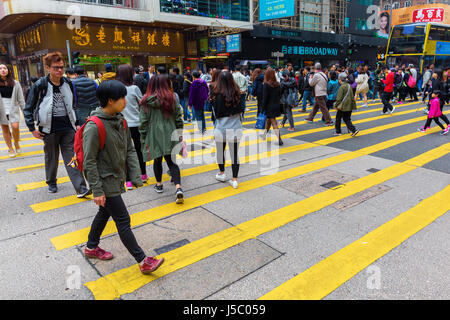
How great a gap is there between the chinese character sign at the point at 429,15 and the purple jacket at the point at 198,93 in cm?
5001

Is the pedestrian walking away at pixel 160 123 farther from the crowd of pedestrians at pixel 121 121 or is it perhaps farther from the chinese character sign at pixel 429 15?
the chinese character sign at pixel 429 15

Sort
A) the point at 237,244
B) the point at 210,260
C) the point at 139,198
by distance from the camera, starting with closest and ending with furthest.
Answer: the point at 210,260, the point at 237,244, the point at 139,198

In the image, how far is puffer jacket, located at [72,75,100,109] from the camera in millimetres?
5304

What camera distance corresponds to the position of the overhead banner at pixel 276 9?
22.5 metres

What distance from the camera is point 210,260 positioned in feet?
10.7

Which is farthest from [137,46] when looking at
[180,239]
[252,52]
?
[180,239]

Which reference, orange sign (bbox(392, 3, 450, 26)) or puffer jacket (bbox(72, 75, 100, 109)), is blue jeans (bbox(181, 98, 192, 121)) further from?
orange sign (bbox(392, 3, 450, 26))

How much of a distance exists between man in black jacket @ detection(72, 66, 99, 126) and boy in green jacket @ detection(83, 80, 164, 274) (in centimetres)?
274

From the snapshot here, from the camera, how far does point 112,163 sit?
2.86 m

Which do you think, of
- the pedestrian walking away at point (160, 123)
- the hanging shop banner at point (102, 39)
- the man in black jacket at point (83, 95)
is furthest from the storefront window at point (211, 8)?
the pedestrian walking away at point (160, 123)

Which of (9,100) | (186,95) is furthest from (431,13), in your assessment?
(9,100)

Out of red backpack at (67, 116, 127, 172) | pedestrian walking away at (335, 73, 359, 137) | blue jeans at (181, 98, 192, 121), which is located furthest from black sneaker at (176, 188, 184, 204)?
blue jeans at (181, 98, 192, 121)
